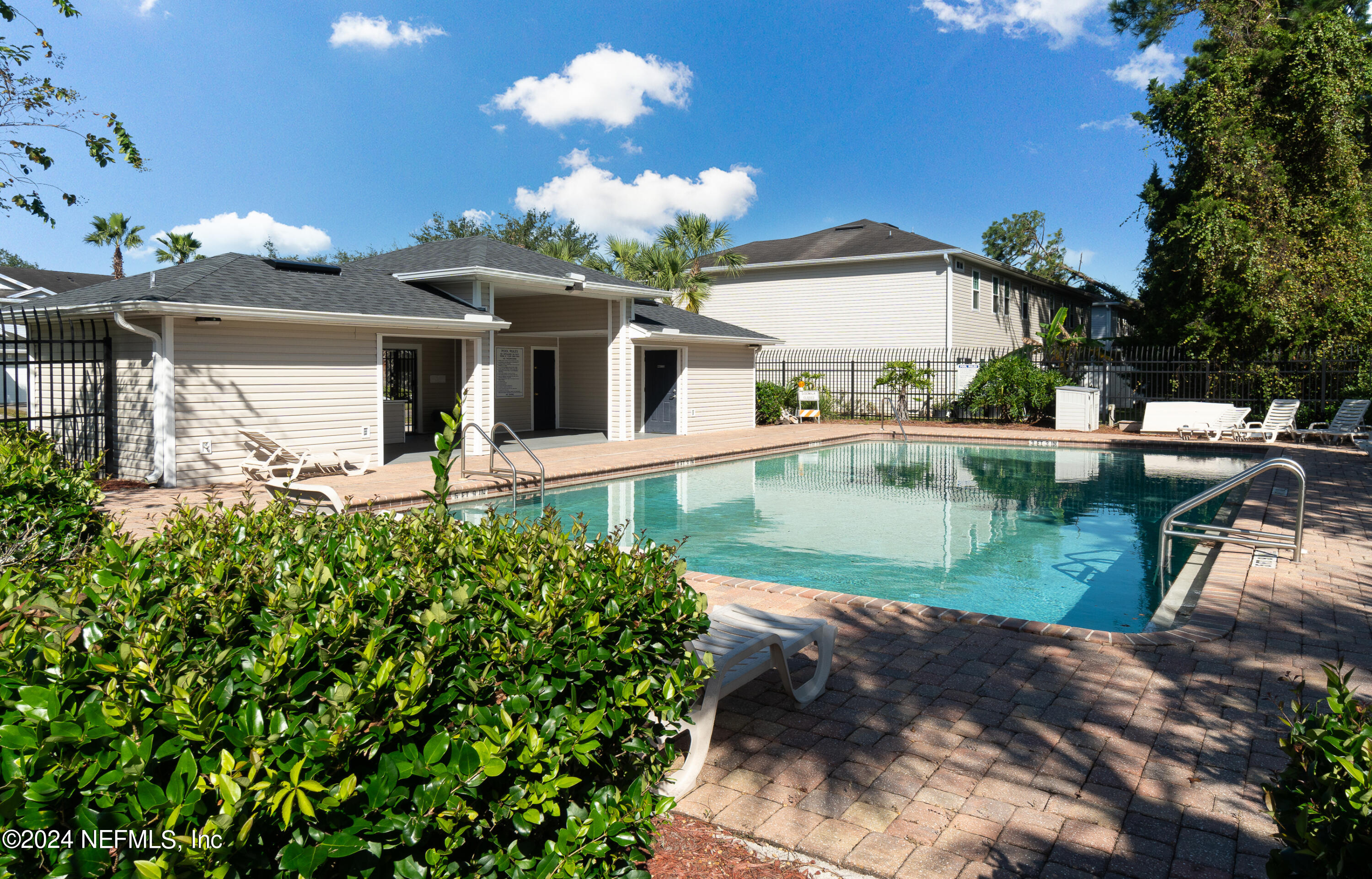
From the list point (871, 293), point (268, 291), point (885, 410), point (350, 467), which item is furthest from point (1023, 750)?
point (871, 293)

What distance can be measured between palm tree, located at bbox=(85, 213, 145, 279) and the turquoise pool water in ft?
121

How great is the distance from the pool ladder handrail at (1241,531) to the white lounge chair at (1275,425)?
12393mm

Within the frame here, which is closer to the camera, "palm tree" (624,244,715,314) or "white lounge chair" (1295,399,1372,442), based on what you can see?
"white lounge chair" (1295,399,1372,442)

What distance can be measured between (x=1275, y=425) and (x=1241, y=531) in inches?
518

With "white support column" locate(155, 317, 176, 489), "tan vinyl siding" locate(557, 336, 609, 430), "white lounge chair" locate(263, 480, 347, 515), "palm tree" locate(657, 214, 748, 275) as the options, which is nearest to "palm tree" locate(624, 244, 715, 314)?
"palm tree" locate(657, 214, 748, 275)

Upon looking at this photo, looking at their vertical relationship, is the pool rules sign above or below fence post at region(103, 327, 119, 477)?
above

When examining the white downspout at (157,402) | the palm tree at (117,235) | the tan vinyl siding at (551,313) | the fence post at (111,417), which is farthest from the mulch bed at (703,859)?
the palm tree at (117,235)

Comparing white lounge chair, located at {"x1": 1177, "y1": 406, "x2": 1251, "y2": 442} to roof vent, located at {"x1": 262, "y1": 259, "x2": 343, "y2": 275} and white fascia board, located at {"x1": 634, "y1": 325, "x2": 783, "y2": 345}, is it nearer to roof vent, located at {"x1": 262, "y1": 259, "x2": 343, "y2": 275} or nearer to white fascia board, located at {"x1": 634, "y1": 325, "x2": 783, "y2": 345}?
white fascia board, located at {"x1": 634, "y1": 325, "x2": 783, "y2": 345}

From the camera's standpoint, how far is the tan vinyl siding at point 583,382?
70.7 ft

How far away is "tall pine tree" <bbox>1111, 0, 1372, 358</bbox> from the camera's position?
19859 millimetres

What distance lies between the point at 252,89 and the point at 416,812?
41.5 m

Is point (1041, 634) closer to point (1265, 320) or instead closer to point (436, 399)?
point (436, 399)

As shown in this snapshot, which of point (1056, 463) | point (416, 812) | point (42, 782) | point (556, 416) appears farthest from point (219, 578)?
point (556, 416)

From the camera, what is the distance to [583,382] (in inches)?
866
